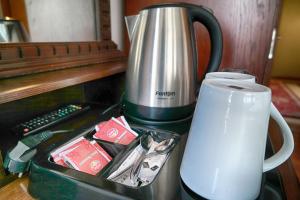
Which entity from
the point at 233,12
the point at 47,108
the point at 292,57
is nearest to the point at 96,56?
the point at 47,108

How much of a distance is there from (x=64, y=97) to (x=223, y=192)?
562mm

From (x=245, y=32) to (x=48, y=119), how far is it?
0.73m

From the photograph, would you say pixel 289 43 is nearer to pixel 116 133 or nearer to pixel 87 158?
pixel 116 133

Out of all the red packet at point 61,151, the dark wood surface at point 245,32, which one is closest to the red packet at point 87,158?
the red packet at point 61,151

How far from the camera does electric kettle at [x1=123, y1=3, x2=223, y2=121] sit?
48 centimetres

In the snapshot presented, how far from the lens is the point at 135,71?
512mm

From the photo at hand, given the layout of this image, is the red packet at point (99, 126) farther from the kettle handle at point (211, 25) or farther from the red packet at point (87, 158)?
the kettle handle at point (211, 25)

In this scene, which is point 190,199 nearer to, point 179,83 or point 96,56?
point 179,83

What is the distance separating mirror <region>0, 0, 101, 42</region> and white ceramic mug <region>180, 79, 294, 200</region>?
1.78 ft

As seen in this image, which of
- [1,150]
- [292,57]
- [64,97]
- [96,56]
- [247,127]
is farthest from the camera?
[292,57]

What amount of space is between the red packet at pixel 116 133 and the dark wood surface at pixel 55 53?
26 cm

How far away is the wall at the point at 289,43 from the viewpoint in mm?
4652

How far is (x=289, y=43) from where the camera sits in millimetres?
4887

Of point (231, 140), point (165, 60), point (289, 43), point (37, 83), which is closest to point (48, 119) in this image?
point (37, 83)
